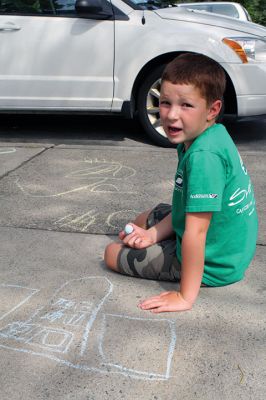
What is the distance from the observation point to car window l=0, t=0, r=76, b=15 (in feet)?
18.0

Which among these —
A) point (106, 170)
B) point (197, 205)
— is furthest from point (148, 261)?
point (106, 170)

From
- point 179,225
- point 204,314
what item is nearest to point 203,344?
point 204,314

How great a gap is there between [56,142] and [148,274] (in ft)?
10.8

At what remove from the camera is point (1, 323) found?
8.00 feet

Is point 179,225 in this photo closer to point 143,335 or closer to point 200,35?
point 143,335

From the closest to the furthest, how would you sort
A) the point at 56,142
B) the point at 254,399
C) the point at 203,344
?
the point at 254,399
the point at 203,344
the point at 56,142

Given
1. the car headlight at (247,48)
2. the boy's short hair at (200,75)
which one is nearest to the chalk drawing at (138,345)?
the boy's short hair at (200,75)

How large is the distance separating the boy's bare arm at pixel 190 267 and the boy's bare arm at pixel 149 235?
1.16ft

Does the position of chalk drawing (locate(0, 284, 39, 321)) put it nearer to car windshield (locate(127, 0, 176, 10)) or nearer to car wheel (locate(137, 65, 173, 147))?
car wheel (locate(137, 65, 173, 147))

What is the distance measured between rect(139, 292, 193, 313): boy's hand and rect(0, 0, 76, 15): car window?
3.82m

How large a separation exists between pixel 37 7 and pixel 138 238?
143 inches

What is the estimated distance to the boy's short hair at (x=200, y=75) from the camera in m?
2.29

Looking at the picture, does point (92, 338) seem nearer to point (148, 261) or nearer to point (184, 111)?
point (148, 261)

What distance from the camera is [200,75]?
2287mm
